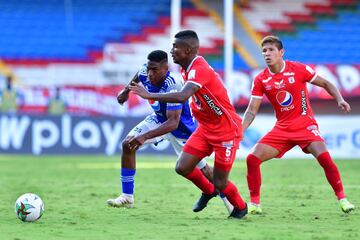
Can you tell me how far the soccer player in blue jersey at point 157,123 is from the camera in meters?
10.4

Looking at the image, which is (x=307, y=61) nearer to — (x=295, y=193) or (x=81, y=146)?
Result: (x=81, y=146)

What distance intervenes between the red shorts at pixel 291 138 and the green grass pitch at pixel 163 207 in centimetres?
85

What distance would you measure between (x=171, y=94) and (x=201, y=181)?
5.40ft

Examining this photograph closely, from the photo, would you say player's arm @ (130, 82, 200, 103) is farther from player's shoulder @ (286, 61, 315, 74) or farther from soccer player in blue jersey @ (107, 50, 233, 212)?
player's shoulder @ (286, 61, 315, 74)

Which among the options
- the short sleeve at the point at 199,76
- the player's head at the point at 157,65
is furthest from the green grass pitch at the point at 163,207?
the player's head at the point at 157,65

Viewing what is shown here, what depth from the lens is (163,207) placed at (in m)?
11.5

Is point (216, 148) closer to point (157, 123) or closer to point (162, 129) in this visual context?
point (162, 129)

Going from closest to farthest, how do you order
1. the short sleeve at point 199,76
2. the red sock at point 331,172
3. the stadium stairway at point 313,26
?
1. the short sleeve at point 199,76
2. the red sock at point 331,172
3. the stadium stairway at point 313,26

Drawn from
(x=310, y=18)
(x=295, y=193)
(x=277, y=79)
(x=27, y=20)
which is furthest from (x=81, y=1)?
(x=277, y=79)

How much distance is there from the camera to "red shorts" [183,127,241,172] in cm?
980

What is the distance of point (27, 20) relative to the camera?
32188mm

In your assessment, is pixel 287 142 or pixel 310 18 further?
pixel 310 18

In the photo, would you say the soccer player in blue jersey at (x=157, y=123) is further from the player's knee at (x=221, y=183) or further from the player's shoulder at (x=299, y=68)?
the player's shoulder at (x=299, y=68)

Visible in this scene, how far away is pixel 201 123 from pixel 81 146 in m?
14.9
